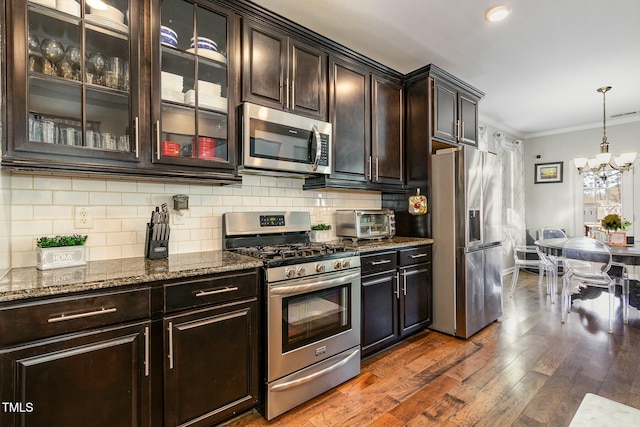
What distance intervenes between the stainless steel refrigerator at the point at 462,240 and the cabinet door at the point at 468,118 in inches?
15.7

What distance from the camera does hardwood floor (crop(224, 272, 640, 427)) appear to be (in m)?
1.88

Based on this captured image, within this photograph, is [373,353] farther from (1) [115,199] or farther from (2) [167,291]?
(1) [115,199]

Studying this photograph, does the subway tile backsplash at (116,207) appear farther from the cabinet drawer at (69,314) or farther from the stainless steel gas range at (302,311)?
the cabinet drawer at (69,314)

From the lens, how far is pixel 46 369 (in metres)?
1.27

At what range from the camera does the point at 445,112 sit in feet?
10.7

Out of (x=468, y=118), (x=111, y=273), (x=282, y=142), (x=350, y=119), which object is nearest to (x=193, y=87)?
(x=282, y=142)

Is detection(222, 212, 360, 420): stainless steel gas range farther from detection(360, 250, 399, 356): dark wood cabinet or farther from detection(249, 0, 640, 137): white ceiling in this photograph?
detection(249, 0, 640, 137): white ceiling

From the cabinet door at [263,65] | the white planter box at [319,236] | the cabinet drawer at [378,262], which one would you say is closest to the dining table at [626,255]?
the cabinet drawer at [378,262]

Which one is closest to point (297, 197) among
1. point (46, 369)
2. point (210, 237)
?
point (210, 237)

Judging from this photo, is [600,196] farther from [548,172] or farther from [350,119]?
[350,119]

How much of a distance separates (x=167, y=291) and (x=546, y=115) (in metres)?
6.09

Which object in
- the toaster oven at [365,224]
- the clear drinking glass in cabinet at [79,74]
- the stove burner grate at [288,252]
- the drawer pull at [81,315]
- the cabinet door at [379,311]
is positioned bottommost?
the cabinet door at [379,311]

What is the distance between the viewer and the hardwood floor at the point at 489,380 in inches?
73.9

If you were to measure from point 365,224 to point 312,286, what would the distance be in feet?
3.78
